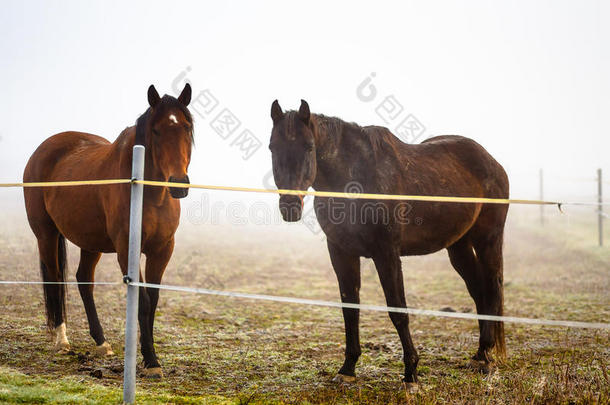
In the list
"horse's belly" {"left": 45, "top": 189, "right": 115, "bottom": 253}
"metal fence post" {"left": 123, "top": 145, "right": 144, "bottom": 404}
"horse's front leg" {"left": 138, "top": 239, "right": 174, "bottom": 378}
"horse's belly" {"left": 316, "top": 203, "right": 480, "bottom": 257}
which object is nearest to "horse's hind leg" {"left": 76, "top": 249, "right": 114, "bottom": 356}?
"horse's belly" {"left": 45, "top": 189, "right": 115, "bottom": 253}

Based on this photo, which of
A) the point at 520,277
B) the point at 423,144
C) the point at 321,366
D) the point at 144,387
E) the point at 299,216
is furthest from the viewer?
the point at 520,277

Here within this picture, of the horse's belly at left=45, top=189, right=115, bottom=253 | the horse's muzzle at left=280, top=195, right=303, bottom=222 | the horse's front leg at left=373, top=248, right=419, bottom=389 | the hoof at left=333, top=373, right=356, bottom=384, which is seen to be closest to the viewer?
the horse's muzzle at left=280, top=195, right=303, bottom=222

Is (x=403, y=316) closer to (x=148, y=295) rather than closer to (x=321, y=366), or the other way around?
(x=321, y=366)

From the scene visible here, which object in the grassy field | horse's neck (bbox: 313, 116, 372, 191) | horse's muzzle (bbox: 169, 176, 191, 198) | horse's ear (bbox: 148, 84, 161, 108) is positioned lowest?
the grassy field

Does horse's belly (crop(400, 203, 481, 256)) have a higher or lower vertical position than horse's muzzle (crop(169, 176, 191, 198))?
lower

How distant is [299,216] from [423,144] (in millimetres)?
2334

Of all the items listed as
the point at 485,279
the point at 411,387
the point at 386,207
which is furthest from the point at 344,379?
the point at 485,279

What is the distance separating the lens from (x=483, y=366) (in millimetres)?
5062

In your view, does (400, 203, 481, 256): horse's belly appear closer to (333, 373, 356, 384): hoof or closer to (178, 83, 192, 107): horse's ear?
(333, 373, 356, 384): hoof

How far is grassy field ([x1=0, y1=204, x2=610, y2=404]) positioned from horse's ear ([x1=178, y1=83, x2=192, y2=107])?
2638mm

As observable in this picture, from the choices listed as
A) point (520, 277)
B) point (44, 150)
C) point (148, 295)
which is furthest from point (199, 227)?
point (148, 295)

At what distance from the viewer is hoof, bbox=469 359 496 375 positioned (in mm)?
4965

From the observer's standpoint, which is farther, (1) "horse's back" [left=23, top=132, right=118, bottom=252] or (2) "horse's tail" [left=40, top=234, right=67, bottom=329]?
(2) "horse's tail" [left=40, top=234, right=67, bottom=329]

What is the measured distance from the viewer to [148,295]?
4.62m
